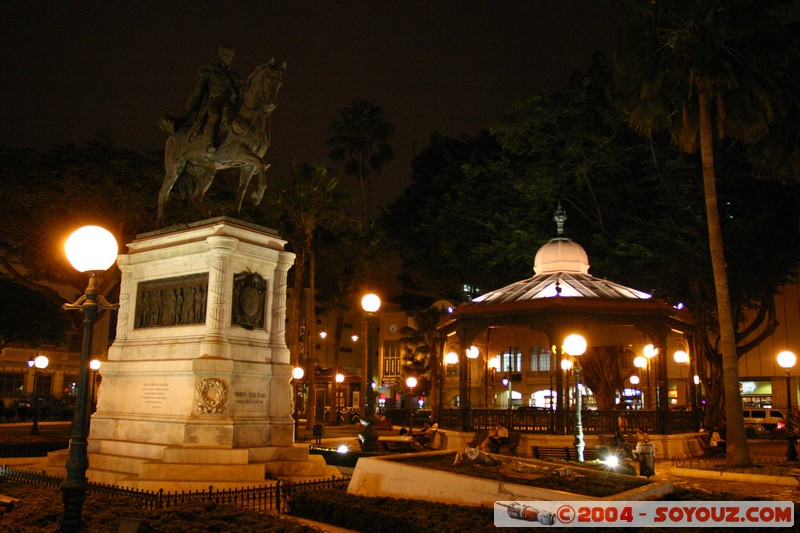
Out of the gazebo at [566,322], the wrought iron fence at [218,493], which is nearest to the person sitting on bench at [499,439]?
the gazebo at [566,322]

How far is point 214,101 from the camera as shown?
1549 cm

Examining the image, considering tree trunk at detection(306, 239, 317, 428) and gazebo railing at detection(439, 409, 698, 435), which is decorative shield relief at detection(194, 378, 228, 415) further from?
tree trunk at detection(306, 239, 317, 428)

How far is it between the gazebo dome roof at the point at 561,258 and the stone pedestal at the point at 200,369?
15243 millimetres

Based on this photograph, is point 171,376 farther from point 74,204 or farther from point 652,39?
point 74,204

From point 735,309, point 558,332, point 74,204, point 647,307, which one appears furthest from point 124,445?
point 735,309

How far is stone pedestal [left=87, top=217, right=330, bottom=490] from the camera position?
13.8 metres

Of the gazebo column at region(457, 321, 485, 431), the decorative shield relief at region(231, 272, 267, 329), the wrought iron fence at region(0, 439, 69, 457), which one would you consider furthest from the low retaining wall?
the gazebo column at region(457, 321, 485, 431)

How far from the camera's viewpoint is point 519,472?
458 inches

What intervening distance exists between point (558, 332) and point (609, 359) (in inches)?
338

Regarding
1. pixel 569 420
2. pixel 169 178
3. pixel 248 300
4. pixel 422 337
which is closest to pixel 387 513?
pixel 248 300

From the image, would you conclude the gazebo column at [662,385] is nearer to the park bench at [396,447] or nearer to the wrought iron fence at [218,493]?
the park bench at [396,447]

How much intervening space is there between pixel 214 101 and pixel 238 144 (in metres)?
1.02

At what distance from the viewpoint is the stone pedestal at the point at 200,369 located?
13.8 meters

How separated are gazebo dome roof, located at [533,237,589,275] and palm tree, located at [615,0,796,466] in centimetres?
686
